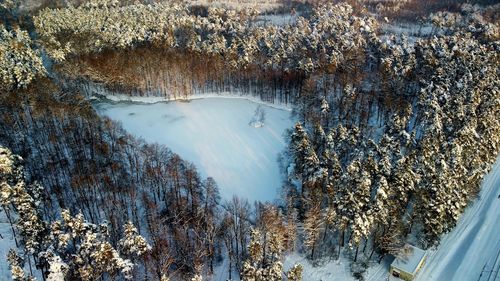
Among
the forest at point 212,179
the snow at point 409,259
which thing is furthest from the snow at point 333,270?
the snow at point 409,259

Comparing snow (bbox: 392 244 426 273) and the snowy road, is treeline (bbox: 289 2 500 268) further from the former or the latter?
the snowy road

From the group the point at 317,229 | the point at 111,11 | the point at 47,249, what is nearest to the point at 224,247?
the point at 317,229

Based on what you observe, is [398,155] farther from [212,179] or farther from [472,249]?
[212,179]

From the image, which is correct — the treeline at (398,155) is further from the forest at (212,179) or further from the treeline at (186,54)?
the treeline at (186,54)

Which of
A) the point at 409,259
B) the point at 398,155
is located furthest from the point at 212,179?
the point at 409,259

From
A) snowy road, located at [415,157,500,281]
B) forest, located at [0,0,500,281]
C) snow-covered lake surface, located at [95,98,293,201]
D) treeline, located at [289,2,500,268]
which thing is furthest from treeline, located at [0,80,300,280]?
snowy road, located at [415,157,500,281]
